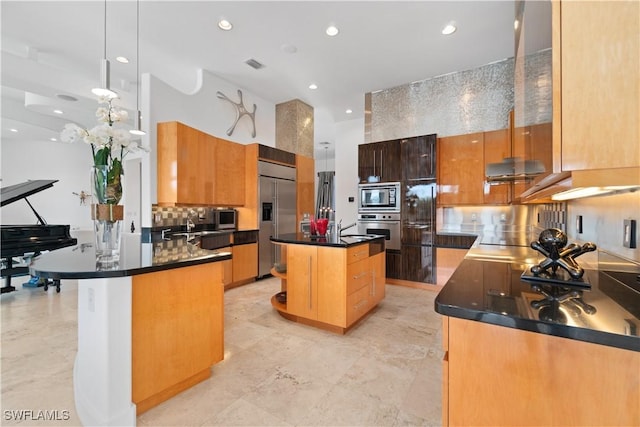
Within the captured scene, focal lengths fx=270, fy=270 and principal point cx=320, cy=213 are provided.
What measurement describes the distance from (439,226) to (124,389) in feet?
14.0

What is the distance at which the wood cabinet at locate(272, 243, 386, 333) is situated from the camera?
8.35 feet

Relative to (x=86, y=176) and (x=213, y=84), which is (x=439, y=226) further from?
(x=86, y=176)

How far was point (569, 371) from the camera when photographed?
74 centimetres

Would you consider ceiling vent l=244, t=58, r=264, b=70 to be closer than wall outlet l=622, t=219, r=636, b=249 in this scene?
No

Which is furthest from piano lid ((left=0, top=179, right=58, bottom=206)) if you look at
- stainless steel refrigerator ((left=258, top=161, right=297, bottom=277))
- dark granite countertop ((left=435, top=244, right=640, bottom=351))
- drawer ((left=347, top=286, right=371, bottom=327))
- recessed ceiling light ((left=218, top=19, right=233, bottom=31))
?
dark granite countertop ((left=435, top=244, right=640, bottom=351))

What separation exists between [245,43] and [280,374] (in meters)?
3.91

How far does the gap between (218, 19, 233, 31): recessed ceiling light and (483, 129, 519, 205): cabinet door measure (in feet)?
12.3

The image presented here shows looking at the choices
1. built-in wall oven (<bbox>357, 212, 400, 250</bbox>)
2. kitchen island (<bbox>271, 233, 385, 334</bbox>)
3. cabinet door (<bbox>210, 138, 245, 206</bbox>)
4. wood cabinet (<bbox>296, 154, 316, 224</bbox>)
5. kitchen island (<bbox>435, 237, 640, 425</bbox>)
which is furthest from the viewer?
wood cabinet (<bbox>296, 154, 316, 224</bbox>)

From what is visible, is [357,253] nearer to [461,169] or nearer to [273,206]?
[461,169]

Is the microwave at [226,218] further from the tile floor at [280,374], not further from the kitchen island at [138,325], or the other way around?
the kitchen island at [138,325]

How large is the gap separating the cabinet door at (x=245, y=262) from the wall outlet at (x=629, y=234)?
4131mm

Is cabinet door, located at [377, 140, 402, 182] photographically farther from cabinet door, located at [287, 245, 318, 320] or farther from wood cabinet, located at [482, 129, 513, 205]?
cabinet door, located at [287, 245, 318, 320]

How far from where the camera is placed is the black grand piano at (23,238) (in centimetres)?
349

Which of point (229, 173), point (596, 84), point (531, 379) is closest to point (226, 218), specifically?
point (229, 173)
